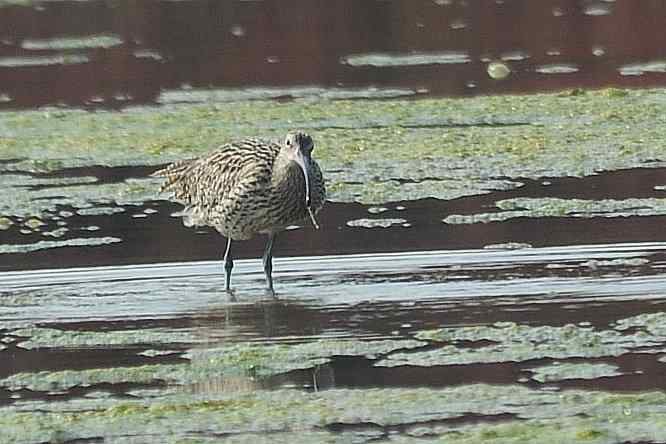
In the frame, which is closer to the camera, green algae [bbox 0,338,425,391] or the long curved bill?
green algae [bbox 0,338,425,391]

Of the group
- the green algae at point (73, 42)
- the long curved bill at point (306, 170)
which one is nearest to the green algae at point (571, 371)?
the long curved bill at point (306, 170)

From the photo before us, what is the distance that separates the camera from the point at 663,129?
1296 cm

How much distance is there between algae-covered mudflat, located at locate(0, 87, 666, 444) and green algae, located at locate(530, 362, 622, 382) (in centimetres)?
1

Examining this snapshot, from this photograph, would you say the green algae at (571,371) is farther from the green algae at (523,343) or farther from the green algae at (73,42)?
the green algae at (73,42)

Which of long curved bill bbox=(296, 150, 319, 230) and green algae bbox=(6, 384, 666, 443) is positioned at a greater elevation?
long curved bill bbox=(296, 150, 319, 230)

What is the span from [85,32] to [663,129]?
31.4ft

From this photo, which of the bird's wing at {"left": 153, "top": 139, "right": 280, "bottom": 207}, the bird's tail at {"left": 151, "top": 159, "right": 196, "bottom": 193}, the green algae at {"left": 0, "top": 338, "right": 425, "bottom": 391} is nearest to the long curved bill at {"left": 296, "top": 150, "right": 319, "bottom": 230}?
the bird's wing at {"left": 153, "top": 139, "right": 280, "bottom": 207}

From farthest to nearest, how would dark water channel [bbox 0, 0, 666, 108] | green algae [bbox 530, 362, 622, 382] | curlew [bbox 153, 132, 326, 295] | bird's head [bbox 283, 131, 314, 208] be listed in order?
dark water channel [bbox 0, 0, 666, 108], curlew [bbox 153, 132, 326, 295], bird's head [bbox 283, 131, 314, 208], green algae [bbox 530, 362, 622, 382]

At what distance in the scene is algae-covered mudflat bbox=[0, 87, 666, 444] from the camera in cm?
671

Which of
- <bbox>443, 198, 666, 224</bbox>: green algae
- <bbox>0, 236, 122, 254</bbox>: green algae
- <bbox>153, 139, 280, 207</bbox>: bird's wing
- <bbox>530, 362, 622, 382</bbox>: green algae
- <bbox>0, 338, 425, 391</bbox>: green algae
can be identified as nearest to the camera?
<bbox>530, 362, 622, 382</bbox>: green algae

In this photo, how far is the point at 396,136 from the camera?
43.9 feet

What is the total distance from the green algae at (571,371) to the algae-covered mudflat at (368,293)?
0.05 ft

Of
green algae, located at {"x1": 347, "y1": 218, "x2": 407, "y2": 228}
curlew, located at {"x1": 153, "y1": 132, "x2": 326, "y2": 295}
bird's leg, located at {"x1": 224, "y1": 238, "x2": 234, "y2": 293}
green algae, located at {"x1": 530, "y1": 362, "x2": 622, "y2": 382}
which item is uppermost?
curlew, located at {"x1": 153, "y1": 132, "x2": 326, "y2": 295}

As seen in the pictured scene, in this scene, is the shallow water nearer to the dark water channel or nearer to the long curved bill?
the dark water channel
